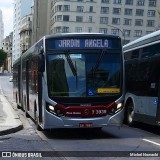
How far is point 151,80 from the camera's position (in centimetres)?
1525

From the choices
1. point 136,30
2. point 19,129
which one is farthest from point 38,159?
point 136,30

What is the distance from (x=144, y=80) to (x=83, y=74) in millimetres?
3472

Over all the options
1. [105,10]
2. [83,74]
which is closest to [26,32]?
[105,10]

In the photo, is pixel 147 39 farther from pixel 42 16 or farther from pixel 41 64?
pixel 42 16

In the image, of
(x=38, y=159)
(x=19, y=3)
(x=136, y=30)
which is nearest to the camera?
(x=38, y=159)

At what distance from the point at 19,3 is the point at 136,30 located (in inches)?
3373

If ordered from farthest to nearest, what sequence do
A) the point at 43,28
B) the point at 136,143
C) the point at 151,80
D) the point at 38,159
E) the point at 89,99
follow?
the point at 43,28
the point at 151,80
the point at 89,99
the point at 136,143
the point at 38,159

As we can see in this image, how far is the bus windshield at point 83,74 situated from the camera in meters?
13.2

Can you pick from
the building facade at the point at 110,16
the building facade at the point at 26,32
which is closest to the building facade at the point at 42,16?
the building facade at the point at 110,16

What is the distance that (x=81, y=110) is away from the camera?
13.2 meters

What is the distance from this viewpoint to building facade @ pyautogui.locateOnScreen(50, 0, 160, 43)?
407 feet

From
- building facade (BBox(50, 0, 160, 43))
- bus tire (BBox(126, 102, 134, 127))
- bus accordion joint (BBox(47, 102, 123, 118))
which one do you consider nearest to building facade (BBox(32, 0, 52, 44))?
building facade (BBox(50, 0, 160, 43))

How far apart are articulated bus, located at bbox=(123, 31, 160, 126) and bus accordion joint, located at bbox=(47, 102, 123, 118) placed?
1.88 metres

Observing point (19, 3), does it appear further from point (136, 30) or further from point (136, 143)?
point (136, 143)
